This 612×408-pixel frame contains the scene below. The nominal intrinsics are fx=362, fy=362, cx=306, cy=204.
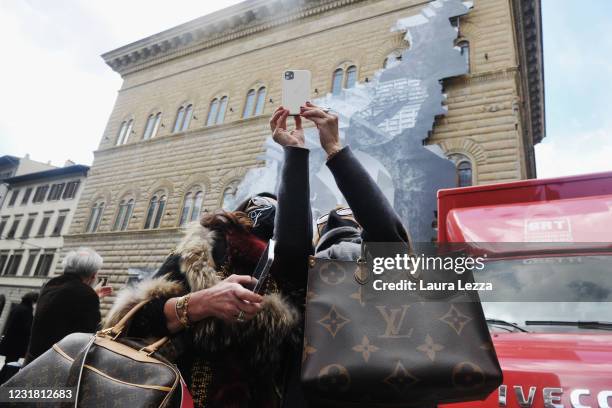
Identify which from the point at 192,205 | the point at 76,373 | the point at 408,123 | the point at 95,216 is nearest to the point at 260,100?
the point at 192,205

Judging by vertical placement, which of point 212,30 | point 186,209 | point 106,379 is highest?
point 212,30

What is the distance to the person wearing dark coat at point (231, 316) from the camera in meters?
1.25

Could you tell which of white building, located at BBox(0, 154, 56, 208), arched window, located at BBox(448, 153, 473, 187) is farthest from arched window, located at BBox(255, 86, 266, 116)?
white building, located at BBox(0, 154, 56, 208)

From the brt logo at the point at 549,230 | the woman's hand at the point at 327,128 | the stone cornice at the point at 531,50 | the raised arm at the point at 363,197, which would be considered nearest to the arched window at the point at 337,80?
the stone cornice at the point at 531,50

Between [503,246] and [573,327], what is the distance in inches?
33.5

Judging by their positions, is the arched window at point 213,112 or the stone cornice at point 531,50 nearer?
the stone cornice at point 531,50

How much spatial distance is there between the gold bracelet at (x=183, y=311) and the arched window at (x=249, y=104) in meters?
14.3

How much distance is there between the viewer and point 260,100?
49.4 ft

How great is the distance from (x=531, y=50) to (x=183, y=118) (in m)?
14.9

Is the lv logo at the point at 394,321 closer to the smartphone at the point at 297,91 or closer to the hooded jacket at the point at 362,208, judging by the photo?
the hooded jacket at the point at 362,208

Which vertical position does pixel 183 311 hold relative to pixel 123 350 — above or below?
above

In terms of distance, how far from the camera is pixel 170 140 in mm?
16594

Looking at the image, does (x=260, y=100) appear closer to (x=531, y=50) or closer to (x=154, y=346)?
(x=531, y=50)

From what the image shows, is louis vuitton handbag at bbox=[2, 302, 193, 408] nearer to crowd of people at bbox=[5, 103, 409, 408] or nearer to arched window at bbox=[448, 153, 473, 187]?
crowd of people at bbox=[5, 103, 409, 408]
